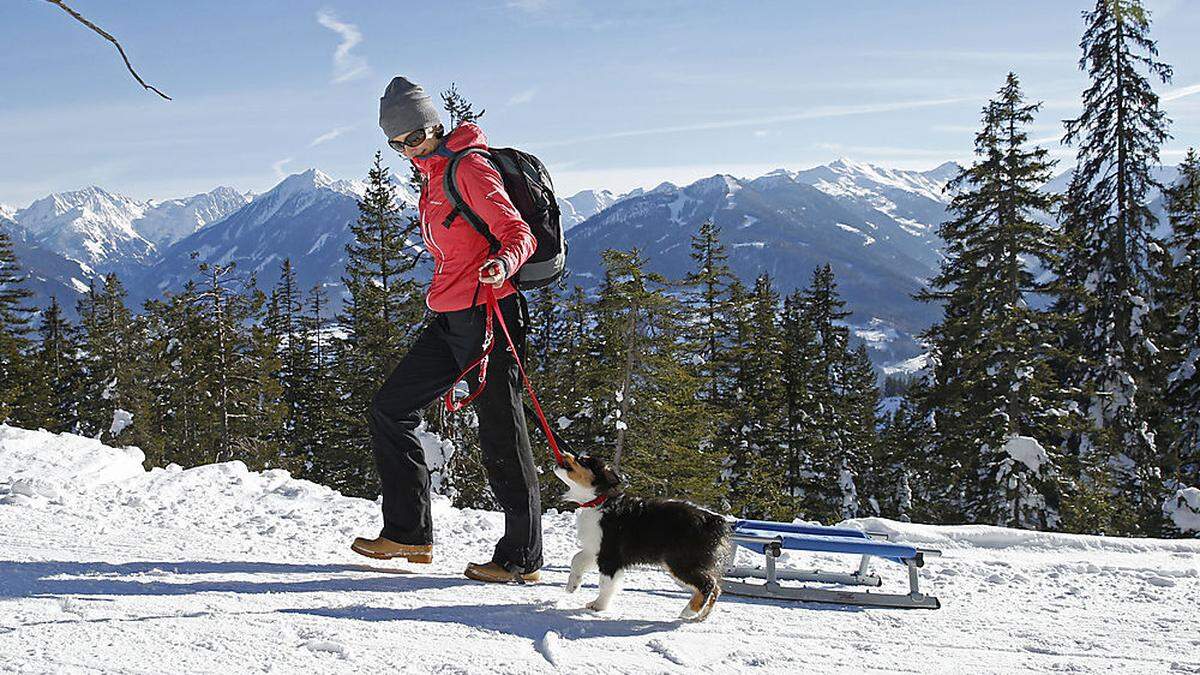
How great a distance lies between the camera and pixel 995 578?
624cm

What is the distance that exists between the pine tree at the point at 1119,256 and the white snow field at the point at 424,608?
1844 cm

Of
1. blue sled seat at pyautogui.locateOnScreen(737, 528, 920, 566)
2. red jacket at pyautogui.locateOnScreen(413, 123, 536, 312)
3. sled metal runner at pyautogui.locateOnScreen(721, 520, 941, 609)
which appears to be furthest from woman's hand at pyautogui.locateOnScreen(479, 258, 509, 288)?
blue sled seat at pyautogui.locateOnScreen(737, 528, 920, 566)

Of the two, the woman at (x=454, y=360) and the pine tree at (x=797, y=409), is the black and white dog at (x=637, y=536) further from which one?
the pine tree at (x=797, y=409)

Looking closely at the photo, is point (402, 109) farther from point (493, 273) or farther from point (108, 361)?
point (108, 361)

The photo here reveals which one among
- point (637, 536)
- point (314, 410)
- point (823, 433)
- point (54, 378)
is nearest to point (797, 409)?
point (823, 433)

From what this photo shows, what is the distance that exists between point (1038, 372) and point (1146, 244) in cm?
498

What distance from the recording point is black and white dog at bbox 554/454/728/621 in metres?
4.36

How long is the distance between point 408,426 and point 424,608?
1146 mm

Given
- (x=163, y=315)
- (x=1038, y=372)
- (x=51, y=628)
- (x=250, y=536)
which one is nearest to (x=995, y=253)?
(x=1038, y=372)

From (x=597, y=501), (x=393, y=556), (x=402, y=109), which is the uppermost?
(x=402, y=109)

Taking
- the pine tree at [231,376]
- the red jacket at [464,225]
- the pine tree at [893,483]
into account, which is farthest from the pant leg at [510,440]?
the pine tree at [893,483]

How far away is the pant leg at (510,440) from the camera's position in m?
4.75

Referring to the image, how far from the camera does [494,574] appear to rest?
4.92 m

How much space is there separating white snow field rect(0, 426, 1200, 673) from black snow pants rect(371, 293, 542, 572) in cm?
30
